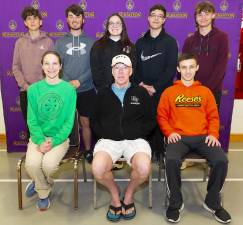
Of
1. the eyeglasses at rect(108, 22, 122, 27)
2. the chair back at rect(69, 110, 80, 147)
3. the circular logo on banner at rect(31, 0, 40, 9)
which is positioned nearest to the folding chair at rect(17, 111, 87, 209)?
the chair back at rect(69, 110, 80, 147)

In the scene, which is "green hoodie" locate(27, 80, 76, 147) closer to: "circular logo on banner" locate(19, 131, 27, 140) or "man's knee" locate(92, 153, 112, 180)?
"man's knee" locate(92, 153, 112, 180)

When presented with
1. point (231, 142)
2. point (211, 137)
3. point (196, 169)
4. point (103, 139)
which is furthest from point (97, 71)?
point (231, 142)

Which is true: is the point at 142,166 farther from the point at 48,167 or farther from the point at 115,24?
the point at 115,24

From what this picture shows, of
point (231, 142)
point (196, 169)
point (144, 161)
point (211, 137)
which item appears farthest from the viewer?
point (231, 142)

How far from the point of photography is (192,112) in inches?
125

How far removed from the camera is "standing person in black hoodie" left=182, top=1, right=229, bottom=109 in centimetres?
355

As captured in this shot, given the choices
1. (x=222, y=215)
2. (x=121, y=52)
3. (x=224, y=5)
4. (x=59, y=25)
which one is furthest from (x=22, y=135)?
(x=224, y=5)

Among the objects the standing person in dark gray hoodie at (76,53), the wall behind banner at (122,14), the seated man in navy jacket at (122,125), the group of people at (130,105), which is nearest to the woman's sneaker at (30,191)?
the group of people at (130,105)

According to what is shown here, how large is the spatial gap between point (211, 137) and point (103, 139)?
3.10 ft

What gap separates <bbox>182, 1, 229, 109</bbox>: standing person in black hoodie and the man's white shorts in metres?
1.03

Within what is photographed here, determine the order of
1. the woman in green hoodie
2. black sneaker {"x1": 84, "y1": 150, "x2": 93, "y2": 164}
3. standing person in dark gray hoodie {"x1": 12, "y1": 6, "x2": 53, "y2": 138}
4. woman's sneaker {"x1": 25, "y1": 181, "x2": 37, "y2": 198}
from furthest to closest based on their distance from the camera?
black sneaker {"x1": 84, "y1": 150, "x2": 93, "y2": 164}, standing person in dark gray hoodie {"x1": 12, "y1": 6, "x2": 53, "y2": 138}, woman's sneaker {"x1": 25, "y1": 181, "x2": 37, "y2": 198}, the woman in green hoodie

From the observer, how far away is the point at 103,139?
321cm

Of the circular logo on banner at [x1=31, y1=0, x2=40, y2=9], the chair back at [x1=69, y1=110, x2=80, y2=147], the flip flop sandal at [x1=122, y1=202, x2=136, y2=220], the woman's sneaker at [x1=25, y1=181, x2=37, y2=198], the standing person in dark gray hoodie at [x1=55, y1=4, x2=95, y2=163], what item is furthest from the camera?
the circular logo on banner at [x1=31, y1=0, x2=40, y2=9]

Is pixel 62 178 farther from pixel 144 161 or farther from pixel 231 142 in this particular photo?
pixel 231 142
